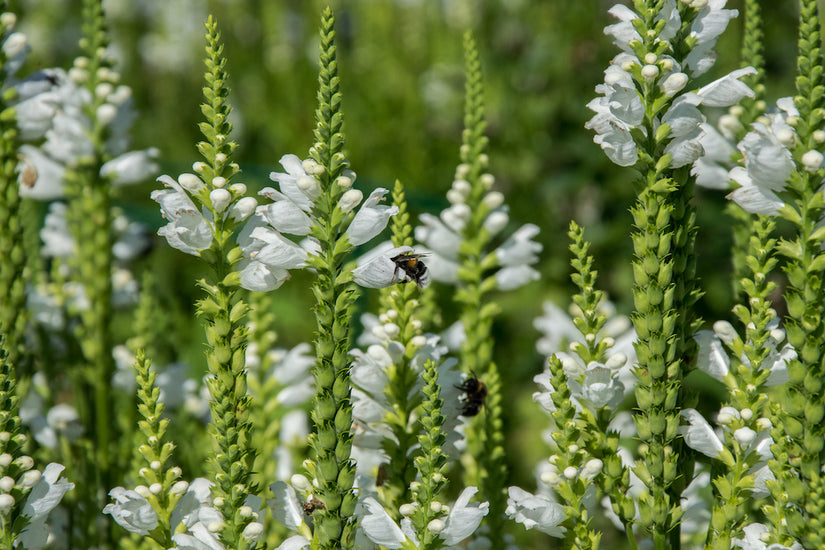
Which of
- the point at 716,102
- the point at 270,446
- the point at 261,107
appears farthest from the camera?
the point at 261,107

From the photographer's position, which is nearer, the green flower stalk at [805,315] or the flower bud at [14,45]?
the green flower stalk at [805,315]

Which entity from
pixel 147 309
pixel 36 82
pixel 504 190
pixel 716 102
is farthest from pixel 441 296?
pixel 716 102

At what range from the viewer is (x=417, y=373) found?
1661 millimetres

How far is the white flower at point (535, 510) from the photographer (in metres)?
1.48

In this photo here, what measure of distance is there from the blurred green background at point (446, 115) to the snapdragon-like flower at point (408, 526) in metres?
1.52

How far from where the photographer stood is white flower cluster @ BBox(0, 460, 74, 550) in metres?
1.38

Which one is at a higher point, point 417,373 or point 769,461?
point 417,373

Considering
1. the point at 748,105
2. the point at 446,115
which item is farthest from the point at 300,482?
the point at 446,115

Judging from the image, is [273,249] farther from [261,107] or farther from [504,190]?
[261,107]

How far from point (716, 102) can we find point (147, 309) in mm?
1625

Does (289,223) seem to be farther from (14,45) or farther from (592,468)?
(14,45)

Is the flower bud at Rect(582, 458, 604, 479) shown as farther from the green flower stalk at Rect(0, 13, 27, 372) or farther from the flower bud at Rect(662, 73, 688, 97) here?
the green flower stalk at Rect(0, 13, 27, 372)

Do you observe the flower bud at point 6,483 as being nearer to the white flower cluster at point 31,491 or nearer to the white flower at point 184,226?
the white flower cluster at point 31,491

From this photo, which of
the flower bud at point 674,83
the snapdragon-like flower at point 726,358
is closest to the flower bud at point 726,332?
the snapdragon-like flower at point 726,358
